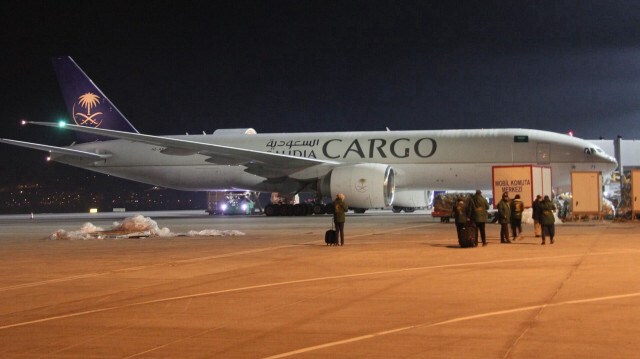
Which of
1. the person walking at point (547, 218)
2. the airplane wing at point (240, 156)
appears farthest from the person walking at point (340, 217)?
the airplane wing at point (240, 156)

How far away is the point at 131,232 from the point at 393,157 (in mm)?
14110

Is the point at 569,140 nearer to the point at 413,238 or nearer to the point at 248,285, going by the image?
the point at 413,238

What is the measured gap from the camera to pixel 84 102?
119 ft

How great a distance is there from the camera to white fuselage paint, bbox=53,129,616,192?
96.3 feet

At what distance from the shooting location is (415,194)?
34.6 metres

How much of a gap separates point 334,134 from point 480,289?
25.0 m

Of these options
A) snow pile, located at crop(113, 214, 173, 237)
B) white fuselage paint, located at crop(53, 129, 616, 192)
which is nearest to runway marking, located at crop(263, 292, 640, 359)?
snow pile, located at crop(113, 214, 173, 237)

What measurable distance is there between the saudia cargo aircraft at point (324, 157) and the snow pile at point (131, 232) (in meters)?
6.27

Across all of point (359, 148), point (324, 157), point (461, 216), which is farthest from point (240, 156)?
point (461, 216)

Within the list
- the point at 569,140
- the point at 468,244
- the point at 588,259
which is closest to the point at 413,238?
the point at 468,244

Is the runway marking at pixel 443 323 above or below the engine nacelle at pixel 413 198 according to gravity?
below

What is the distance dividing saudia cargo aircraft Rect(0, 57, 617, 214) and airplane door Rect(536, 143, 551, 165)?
4 centimetres

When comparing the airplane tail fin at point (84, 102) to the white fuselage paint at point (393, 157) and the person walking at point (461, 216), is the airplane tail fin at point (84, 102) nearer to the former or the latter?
the white fuselage paint at point (393, 157)

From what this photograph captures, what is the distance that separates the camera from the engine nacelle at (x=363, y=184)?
27500 millimetres
